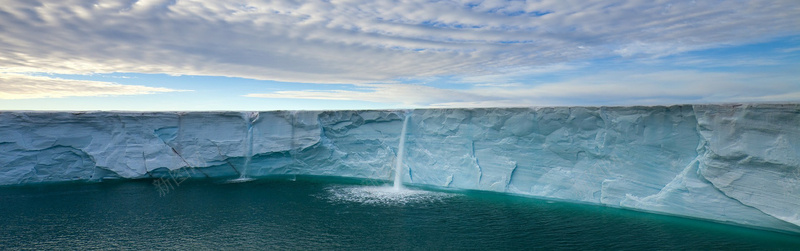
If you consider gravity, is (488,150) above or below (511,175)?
above

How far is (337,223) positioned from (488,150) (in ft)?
17.5

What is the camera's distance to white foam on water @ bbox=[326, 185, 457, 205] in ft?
37.9

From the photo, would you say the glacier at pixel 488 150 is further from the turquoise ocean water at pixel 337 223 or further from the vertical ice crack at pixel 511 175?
the turquoise ocean water at pixel 337 223

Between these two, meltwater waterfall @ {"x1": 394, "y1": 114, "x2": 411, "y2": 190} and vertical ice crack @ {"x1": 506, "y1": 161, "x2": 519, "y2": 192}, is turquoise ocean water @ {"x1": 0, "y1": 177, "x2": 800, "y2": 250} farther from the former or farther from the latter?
meltwater waterfall @ {"x1": 394, "y1": 114, "x2": 411, "y2": 190}

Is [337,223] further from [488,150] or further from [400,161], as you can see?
[488,150]

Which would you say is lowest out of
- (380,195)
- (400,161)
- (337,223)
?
(337,223)

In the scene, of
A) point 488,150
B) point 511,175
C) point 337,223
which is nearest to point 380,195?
point 337,223

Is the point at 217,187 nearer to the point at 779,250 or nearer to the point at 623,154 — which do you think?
the point at 623,154

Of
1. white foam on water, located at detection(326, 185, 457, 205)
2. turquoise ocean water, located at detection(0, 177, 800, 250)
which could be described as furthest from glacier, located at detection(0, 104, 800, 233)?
white foam on water, located at detection(326, 185, 457, 205)

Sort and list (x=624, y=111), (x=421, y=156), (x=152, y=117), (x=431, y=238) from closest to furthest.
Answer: (x=431, y=238) → (x=624, y=111) → (x=421, y=156) → (x=152, y=117)

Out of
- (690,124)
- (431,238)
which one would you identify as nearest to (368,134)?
(431,238)

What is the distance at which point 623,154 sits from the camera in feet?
35.4

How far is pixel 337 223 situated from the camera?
932 centimetres

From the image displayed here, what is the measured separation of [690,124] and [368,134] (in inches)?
353
